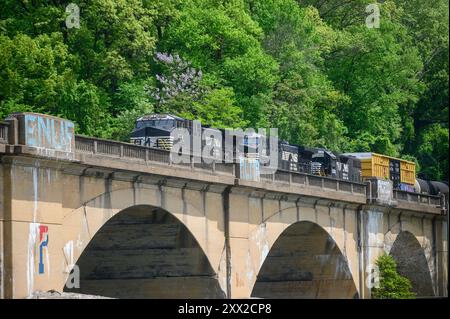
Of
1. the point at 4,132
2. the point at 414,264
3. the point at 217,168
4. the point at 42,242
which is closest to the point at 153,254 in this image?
the point at 217,168

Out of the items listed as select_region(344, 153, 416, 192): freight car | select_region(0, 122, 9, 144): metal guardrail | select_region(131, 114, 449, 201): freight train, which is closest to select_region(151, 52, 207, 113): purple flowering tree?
select_region(131, 114, 449, 201): freight train

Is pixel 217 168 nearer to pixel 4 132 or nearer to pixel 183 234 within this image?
pixel 183 234

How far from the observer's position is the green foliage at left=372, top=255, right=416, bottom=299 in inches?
3322

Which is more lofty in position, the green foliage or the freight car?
the freight car

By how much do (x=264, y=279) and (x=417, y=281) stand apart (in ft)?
46.3

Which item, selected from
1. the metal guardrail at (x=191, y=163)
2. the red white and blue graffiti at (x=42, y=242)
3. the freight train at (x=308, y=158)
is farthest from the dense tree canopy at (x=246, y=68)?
the red white and blue graffiti at (x=42, y=242)

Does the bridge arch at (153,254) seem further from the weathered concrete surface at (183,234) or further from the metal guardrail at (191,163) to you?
the metal guardrail at (191,163)

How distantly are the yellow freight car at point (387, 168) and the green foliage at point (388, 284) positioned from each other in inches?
343

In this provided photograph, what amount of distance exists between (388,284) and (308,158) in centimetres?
856

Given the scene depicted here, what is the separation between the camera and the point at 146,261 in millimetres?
68250

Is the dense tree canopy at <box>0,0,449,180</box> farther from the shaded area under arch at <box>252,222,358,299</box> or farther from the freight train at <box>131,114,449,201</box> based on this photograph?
the shaded area under arch at <box>252,222,358,299</box>
